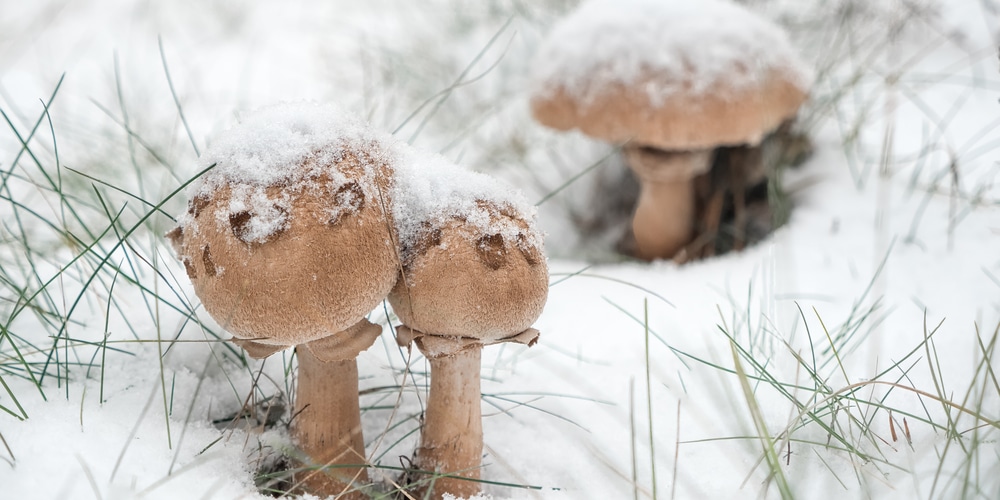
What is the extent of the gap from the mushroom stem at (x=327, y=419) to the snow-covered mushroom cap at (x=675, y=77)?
1.45 meters

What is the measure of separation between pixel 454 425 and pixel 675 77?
1.55 meters

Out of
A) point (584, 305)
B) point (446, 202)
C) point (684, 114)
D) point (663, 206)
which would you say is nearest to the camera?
point (446, 202)

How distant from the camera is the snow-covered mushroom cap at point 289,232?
1.18 m

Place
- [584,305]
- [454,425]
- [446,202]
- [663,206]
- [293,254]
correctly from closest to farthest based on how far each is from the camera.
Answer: [293,254]
[446,202]
[454,425]
[584,305]
[663,206]

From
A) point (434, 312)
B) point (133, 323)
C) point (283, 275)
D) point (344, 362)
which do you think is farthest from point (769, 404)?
point (133, 323)

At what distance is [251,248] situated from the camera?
1180mm

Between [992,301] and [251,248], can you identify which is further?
[992,301]

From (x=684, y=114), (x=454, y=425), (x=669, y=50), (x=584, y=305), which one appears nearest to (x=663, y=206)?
(x=684, y=114)

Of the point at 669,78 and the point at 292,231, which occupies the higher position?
the point at 669,78

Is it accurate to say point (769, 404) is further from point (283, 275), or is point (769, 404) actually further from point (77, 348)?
point (77, 348)

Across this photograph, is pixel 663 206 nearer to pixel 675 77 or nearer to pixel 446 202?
pixel 675 77

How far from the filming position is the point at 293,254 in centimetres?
118

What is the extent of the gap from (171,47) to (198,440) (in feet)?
12.8

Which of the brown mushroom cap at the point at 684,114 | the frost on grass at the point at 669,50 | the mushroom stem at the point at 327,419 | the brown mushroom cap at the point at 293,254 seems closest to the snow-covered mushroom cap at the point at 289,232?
the brown mushroom cap at the point at 293,254
